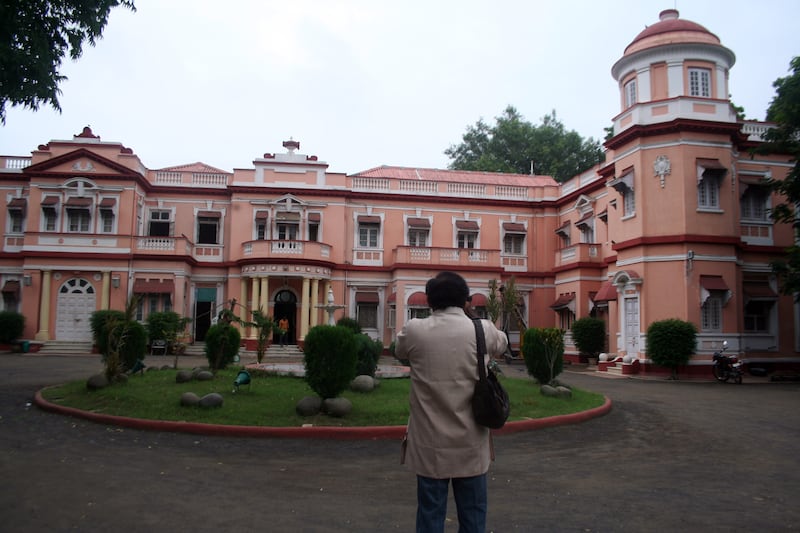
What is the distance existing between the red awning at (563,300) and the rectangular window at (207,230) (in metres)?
16.0

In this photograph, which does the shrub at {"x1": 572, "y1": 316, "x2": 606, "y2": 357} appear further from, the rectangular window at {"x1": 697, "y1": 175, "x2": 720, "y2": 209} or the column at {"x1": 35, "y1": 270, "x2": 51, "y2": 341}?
the column at {"x1": 35, "y1": 270, "x2": 51, "y2": 341}

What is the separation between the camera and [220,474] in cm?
602

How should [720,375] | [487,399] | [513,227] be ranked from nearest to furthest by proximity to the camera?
1. [487,399]
2. [720,375]
3. [513,227]

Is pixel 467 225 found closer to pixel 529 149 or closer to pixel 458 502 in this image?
pixel 529 149

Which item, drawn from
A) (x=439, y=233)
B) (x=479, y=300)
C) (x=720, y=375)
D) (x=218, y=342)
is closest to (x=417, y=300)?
(x=479, y=300)

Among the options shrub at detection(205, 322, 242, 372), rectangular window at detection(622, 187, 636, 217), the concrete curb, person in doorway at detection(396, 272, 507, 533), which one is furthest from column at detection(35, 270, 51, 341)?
person in doorway at detection(396, 272, 507, 533)

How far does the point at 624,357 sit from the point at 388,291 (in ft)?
38.5

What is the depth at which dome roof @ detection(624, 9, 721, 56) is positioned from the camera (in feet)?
64.2

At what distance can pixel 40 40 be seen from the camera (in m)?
8.02

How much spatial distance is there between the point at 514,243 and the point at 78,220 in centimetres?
2035

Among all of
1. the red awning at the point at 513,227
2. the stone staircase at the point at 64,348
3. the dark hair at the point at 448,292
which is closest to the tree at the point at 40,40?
the dark hair at the point at 448,292

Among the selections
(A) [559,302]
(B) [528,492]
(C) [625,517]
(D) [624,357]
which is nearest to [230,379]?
(B) [528,492]

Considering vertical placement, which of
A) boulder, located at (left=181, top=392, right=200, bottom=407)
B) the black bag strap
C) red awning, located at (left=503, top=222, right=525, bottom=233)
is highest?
red awning, located at (left=503, top=222, right=525, bottom=233)

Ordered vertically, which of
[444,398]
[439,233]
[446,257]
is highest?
[439,233]
